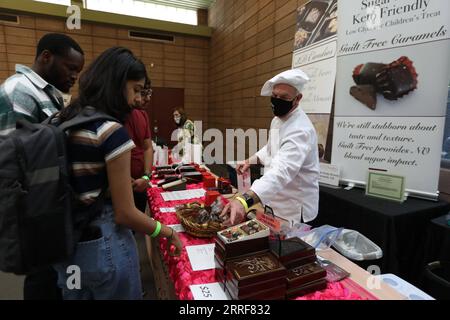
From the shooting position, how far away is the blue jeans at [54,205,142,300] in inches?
33.9

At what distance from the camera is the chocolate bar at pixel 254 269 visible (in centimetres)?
77

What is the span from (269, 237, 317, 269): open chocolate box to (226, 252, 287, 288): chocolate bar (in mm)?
29

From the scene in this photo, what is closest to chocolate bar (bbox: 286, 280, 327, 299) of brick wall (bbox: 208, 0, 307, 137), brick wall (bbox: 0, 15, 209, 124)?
brick wall (bbox: 208, 0, 307, 137)

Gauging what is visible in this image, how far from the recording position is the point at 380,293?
0.88 meters

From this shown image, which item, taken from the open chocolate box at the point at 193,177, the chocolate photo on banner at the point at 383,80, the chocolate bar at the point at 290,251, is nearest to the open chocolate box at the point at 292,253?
the chocolate bar at the point at 290,251

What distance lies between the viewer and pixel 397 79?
2.06m

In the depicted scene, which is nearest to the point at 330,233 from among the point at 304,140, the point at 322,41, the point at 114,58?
the point at 304,140

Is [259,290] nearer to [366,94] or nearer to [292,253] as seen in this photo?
[292,253]

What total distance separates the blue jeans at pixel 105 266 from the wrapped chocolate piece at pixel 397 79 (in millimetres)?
2216

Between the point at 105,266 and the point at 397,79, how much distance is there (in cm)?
235

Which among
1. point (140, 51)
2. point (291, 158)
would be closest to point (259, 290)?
point (291, 158)

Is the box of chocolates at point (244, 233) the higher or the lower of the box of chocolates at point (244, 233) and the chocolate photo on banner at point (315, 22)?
the lower

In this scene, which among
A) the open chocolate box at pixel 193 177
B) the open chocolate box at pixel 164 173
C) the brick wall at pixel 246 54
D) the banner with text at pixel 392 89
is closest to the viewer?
the banner with text at pixel 392 89

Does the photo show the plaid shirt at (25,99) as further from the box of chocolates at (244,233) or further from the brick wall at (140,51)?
the brick wall at (140,51)
